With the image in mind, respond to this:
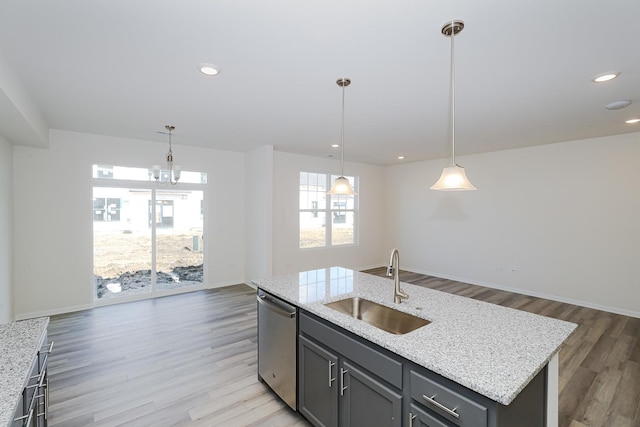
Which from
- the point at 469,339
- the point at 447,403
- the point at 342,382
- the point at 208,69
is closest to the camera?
the point at 447,403

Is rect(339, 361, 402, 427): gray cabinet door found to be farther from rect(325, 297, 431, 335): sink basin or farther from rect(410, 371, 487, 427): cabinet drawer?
rect(325, 297, 431, 335): sink basin

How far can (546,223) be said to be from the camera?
199 inches

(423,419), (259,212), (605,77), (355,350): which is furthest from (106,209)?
(605,77)

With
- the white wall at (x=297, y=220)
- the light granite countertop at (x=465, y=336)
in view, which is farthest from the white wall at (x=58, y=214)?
the light granite countertop at (x=465, y=336)

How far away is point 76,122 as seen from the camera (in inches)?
151

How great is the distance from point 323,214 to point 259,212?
69.0 inches

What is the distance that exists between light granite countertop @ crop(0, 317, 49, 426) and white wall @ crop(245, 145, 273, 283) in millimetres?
3522

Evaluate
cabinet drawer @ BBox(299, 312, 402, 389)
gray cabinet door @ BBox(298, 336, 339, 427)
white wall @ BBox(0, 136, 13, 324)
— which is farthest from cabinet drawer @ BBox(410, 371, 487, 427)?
white wall @ BBox(0, 136, 13, 324)

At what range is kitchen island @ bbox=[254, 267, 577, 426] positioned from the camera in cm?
122

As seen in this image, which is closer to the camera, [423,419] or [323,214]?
[423,419]

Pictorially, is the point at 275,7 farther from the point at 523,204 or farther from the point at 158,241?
the point at 523,204

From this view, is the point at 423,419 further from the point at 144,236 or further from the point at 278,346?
the point at 144,236

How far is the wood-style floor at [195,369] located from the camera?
7.42ft

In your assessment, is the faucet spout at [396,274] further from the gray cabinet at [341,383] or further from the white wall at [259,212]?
the white wall at [259,212]
